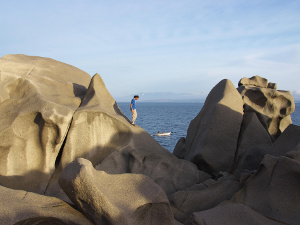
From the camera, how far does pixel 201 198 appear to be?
7.11 meters

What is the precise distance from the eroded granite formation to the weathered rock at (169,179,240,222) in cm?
2

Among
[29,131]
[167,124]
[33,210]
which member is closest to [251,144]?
[29,131]

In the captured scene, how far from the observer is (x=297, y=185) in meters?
6.13

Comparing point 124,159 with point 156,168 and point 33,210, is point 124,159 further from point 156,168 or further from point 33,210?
point 33,210

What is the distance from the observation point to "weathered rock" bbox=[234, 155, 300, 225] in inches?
239

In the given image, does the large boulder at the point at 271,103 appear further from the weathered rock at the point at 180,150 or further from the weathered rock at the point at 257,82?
the weathered rock at the point at 180,150

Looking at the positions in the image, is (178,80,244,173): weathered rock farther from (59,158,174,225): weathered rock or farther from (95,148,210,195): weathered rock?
(59,158,174,225): weathered rock

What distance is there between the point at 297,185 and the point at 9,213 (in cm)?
490

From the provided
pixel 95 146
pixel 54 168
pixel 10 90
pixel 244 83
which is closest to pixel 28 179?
pixel 54 168

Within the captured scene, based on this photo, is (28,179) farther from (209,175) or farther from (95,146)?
(209,175)

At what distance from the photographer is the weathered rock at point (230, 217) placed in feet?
18.9

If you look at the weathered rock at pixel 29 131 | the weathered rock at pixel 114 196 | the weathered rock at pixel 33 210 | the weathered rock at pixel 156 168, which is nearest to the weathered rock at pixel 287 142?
the weathered rock at pixel 156 168

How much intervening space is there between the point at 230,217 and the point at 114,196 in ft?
7.25

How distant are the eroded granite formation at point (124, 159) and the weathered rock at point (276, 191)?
2 centimetres
